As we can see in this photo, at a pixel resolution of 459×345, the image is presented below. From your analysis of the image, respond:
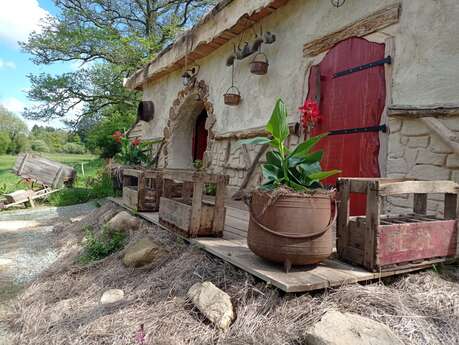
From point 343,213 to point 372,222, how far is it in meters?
0.23

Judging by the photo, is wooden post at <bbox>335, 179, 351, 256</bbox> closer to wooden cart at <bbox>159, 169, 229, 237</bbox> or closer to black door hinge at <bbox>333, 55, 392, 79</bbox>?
wooden cart at <bbox>159, 169, 229, 237</bbox>

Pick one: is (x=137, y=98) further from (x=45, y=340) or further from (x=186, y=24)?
(x=45, y=340)

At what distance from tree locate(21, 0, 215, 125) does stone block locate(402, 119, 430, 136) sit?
12099 millimetres

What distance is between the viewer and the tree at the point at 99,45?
13773 millimetres

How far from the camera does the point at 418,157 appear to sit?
2.63 m

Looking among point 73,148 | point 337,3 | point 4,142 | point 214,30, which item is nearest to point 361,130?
point 337,3

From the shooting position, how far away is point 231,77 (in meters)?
5.53

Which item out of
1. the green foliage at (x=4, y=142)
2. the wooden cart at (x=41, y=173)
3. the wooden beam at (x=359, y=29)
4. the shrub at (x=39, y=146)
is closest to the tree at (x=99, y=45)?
the wooden cart at (x=41, y=173)

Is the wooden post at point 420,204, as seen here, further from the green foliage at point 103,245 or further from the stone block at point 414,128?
the green foliage at point 103,245

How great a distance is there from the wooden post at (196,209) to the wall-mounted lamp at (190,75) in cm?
466

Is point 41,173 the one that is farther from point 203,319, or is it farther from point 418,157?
point 418,157

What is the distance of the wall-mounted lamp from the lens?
6688mm

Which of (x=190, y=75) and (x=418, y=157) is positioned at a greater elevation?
(x=190, y=75)

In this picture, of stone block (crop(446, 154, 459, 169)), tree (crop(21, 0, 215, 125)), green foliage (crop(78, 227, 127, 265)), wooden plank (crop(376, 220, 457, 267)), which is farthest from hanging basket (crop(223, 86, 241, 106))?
tree (crop(21, 0, 215, 125))
